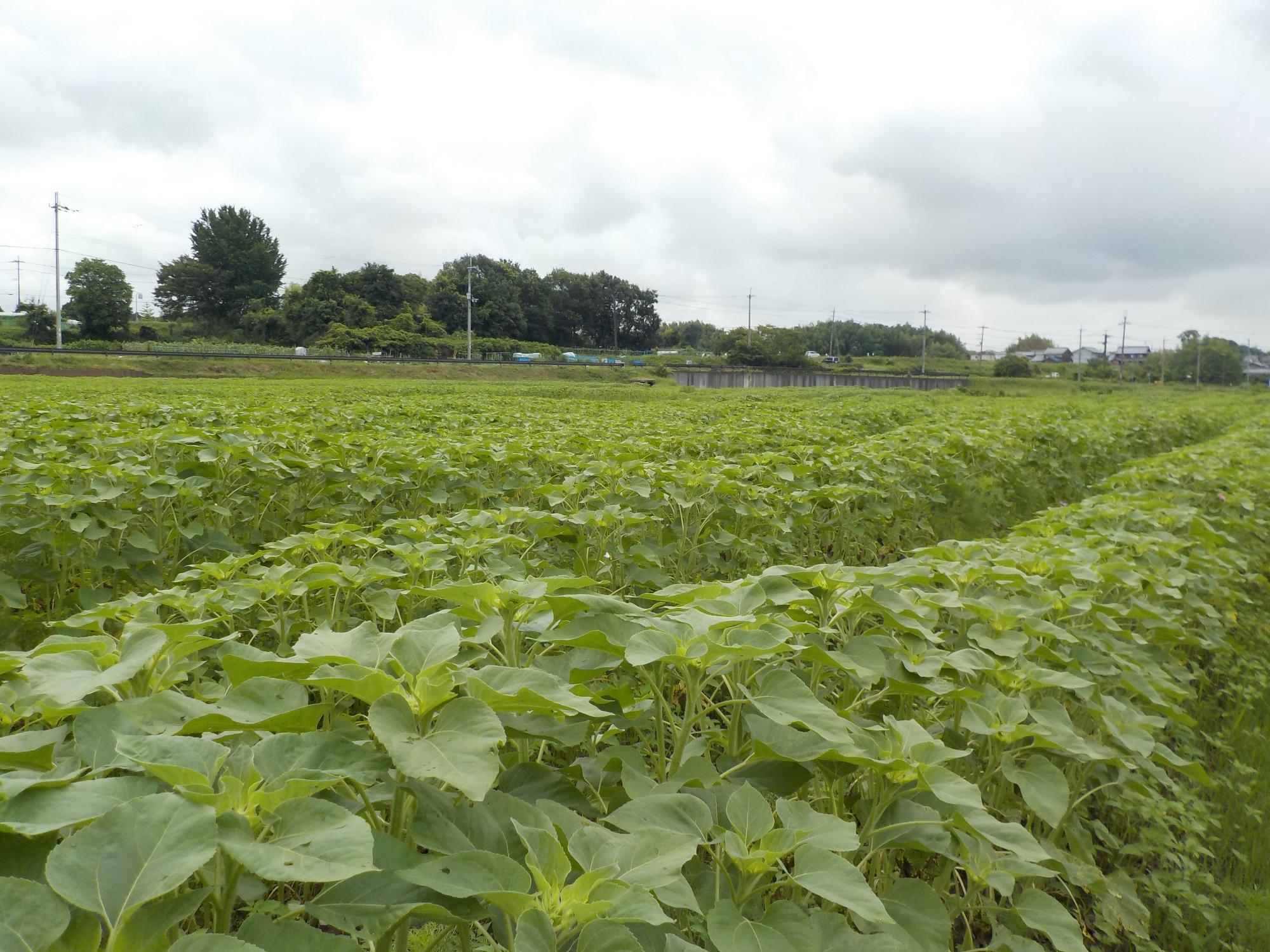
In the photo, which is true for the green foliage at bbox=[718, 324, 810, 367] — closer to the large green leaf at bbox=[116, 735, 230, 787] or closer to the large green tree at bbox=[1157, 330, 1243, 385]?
the large green tree at bbox=[1157, 330, 1243, 385]

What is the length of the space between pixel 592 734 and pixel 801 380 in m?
60.2

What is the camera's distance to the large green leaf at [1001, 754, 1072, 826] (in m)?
1.36

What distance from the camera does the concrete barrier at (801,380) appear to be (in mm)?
56594

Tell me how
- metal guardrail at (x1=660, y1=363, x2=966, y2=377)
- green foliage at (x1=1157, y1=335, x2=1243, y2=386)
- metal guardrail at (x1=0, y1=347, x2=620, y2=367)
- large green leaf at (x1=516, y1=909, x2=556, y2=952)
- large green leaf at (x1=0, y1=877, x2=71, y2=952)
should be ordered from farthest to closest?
1. green foliage at (x1=1157, y1=335, x2=1243, y2=386)
2. metal guardrail at (x1=660, y1=363, x2=966, y2=377)
3. metal guardrail at (x1=0, y1=347, x2=620, y2=367)
4. large green leaf at (x1=516, y1=909, x2=556, y2=952)
5. large green leaf at (x1=0, y1=877, x2=71, y2=952)

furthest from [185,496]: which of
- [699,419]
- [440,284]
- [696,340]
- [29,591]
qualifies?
[696,340]

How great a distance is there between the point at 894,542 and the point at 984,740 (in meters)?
4.77

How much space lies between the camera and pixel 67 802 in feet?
2.46

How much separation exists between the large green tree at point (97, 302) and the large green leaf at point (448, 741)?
66417 millimetres

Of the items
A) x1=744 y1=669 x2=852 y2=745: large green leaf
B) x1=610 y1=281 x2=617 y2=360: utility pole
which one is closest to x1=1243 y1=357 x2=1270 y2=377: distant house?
x1=610 y1=281 x2=617 y2=360: utility pole

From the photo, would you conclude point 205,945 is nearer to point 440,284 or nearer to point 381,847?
point 381,847

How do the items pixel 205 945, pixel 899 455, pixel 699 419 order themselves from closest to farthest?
pixel 205 945, pixel 899 455, pixel 699 419

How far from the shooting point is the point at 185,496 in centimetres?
397

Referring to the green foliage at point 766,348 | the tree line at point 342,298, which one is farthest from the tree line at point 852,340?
the tree line at point 342,298

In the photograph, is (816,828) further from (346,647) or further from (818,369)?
(818,369)
